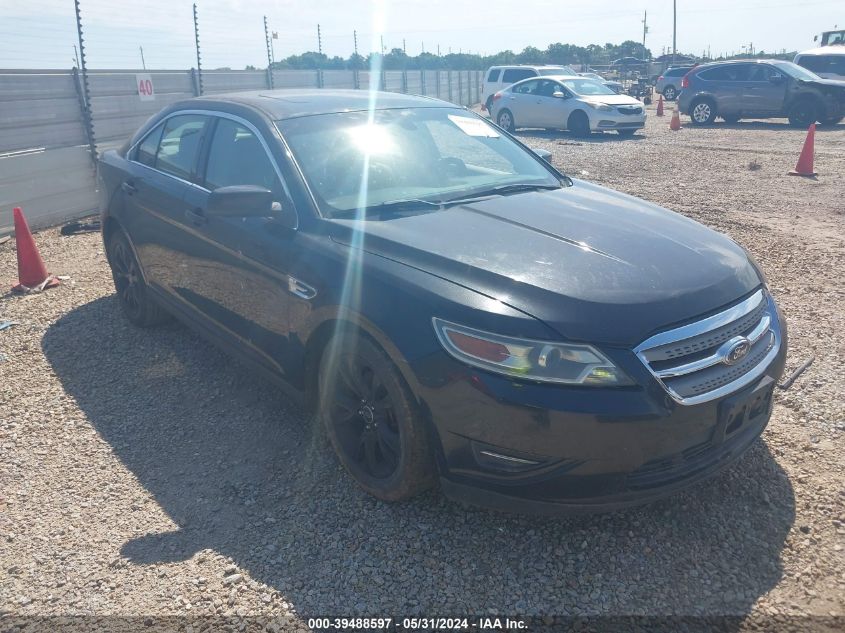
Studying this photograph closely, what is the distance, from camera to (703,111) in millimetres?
19734

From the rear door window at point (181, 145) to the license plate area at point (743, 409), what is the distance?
3268 millimetres

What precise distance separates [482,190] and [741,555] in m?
2.16

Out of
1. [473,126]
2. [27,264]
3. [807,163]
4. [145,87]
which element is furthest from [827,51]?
[27,264]

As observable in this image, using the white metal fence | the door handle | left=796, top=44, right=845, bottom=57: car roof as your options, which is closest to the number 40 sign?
the white metal fence

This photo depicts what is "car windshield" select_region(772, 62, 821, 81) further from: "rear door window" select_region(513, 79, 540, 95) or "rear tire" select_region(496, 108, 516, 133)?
"rear tire" select_region(496, 108, 516, 133)

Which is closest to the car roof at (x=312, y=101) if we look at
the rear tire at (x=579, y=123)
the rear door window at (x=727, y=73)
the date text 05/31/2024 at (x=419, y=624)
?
the date text 05/31/2024 at (x=419, y=624)

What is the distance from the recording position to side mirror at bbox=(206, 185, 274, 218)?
3.32m

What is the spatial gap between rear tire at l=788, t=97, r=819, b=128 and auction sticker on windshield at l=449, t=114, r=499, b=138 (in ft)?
55.8

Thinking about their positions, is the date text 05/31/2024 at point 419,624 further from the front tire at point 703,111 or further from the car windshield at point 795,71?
the front tire at point 703,111

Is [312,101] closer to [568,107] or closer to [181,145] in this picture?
[181,145]

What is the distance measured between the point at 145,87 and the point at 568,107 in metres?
10.5

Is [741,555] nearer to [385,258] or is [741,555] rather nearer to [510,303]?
[510,303]

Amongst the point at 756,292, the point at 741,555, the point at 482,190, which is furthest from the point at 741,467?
the point at 482,190

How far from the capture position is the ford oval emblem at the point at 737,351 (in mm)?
2719
